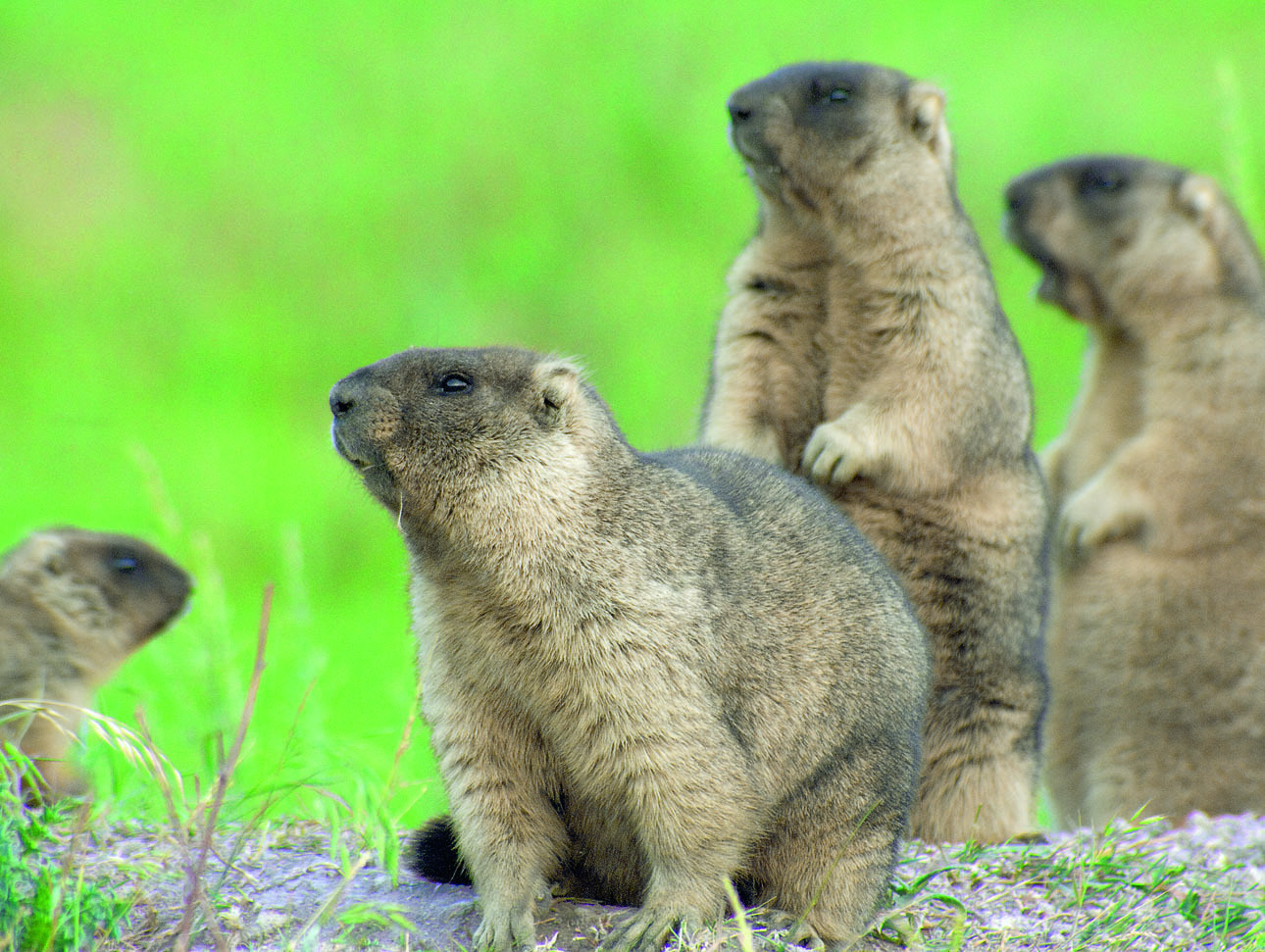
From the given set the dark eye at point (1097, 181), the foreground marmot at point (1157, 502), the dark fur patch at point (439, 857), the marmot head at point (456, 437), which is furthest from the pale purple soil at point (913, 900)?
the dark eye at point (1097, 181)

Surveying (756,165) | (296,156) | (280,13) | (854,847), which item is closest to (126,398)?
(296,156)

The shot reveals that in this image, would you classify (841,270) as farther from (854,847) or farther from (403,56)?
(403,56)

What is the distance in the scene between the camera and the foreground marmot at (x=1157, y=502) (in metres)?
7.18

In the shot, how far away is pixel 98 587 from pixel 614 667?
140 inches

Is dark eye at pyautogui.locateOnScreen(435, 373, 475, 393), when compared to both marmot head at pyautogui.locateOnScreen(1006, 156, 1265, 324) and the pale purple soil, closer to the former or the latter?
the pale purple soil

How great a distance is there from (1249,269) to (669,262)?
246 inches

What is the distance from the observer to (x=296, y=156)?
13.2 meters

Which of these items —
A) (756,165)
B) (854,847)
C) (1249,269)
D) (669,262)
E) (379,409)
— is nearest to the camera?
(379,409)

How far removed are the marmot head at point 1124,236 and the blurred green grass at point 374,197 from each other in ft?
14.3

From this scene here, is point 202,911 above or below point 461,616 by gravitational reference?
below

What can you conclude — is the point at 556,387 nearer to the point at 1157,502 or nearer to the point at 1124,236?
the point at 1157,502

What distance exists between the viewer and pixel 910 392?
5.64 meters

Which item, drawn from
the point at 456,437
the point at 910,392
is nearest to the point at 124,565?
the point at 456,437

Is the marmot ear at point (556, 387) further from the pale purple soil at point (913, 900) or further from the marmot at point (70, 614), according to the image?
the marmot at point (70, 614)
